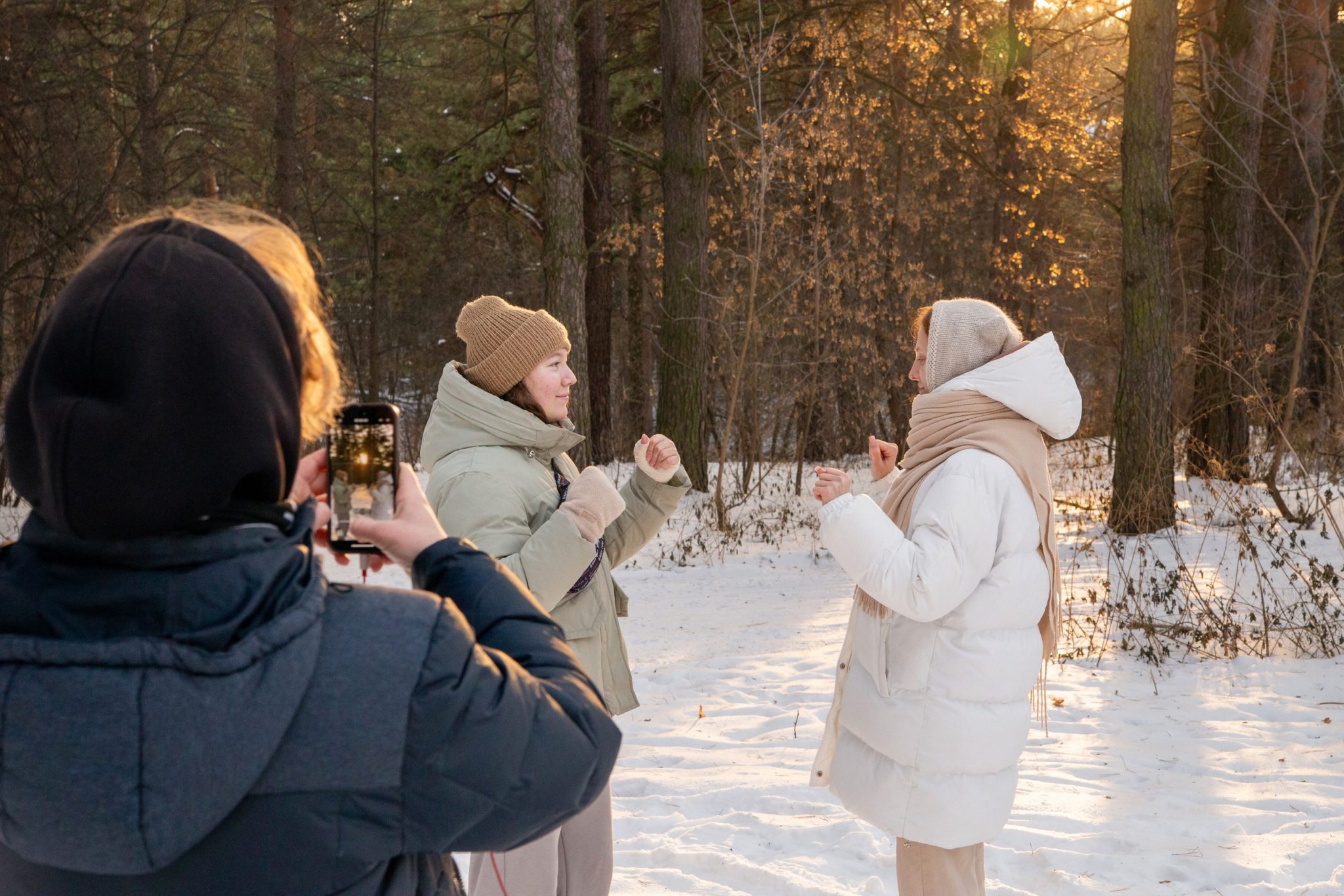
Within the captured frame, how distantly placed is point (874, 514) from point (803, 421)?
1251cm

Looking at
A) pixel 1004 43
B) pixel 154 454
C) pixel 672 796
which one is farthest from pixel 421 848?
pixel 1004 43

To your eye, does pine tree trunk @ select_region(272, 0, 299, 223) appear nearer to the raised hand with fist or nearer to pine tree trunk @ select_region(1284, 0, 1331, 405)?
pine tree trunk @ select_region(1284, 0, 1331, 405)

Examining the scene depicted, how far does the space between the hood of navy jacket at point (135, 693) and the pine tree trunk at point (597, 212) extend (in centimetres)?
1298

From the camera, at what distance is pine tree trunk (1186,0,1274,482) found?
12.3 metres

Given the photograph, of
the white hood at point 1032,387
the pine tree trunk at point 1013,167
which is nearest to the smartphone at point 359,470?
the white hood at point 1032,387

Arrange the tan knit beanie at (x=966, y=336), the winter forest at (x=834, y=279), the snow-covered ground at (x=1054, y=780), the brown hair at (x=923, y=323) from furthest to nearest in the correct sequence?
the winter forest at (x=834, y=279) → the snow-covered ground at (x=1054, y=780) → the brown hair at (x=923, y=323) → the tan knit beanie at (x=966, y=336)

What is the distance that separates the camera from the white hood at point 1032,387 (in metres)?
2.79

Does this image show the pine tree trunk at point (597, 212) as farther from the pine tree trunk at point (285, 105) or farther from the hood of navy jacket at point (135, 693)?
the hood of navy jacket at point (135, 693)

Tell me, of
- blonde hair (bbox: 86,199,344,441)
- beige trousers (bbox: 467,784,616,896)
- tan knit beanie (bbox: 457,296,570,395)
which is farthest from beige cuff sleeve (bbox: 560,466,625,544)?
blonde hair (bbox: 86,199,344,441)

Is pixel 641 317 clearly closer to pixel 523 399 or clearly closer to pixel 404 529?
pixel 523 399

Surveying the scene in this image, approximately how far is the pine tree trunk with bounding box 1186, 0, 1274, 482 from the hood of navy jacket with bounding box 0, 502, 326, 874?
41.0 feet

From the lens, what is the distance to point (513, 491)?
9.16ft

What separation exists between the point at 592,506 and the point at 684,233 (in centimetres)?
1069

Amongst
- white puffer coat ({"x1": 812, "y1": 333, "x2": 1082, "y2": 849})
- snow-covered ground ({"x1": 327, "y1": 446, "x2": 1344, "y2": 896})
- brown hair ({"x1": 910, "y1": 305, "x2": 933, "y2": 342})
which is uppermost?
brown hair ({"x1": 910, "y1": 305, "x2": 933, "y2": 342})
